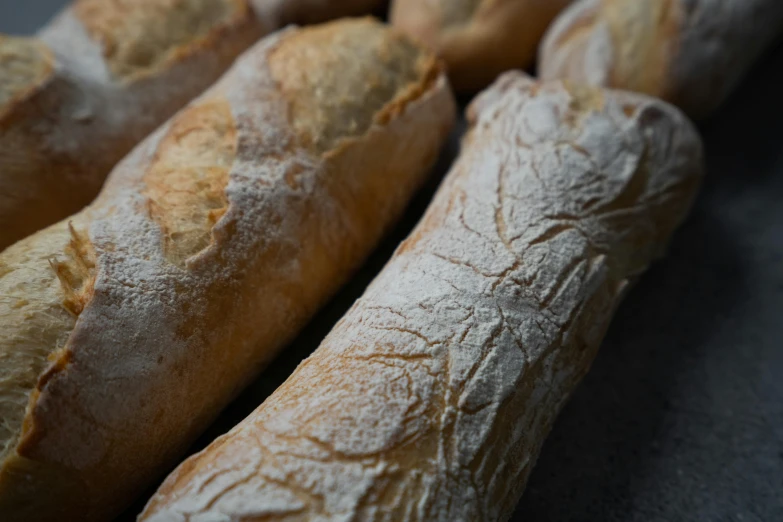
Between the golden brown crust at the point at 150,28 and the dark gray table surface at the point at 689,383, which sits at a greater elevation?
the golden brown crust at the point at 150,28

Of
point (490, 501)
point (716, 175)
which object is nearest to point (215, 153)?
point (490, 501)

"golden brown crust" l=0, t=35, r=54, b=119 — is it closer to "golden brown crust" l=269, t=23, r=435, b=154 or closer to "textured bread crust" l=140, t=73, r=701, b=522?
"golden brown crust" l=269, t=23, r=435, b=154

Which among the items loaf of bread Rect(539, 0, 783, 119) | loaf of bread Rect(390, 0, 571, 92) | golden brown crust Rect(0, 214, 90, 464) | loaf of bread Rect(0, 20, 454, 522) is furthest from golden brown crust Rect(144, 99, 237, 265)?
loaf of bread Rect(539, 0, 783, 119)

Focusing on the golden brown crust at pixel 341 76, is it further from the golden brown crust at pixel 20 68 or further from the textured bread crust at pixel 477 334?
the golden brown crust at pixel 20 68

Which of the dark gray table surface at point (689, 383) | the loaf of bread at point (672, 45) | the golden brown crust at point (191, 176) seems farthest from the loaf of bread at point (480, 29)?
the golden brown crust at point (191, 176)

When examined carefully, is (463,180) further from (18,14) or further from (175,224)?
(18,14)

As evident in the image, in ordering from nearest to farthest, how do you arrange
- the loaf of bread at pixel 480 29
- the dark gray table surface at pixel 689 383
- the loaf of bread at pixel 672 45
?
the dark gray table surface at pixel 689 383 < the loaf of bread at pixel 672 45 < the loaf of bread at pixel 480 29

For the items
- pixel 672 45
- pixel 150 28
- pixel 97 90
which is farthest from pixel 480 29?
pixel 97 90

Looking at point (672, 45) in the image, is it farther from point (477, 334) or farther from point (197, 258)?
point (197, 258)
